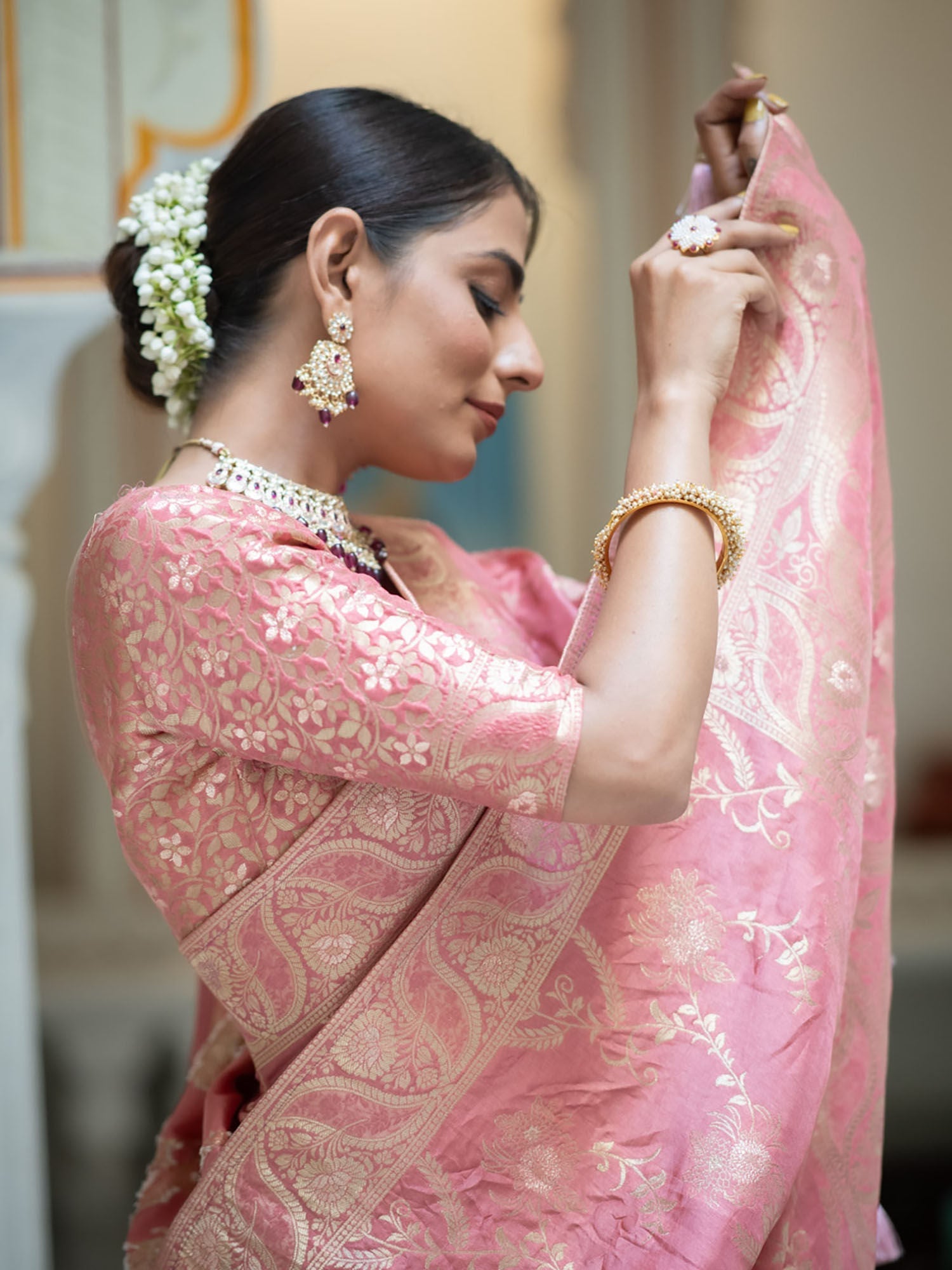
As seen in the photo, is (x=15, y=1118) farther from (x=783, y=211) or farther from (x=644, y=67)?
(x=644, y=67)

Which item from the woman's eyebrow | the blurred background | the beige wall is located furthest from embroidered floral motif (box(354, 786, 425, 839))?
the beige wall

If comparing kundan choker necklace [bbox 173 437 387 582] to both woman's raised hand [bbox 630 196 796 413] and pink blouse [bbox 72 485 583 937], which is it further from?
woman's raised hand [bbox 630 196 796 413]

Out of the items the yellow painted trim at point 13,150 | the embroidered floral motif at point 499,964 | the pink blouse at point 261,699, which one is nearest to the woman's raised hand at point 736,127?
the pink blouse at point 261,699

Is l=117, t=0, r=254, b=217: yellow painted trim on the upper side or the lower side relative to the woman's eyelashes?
upper

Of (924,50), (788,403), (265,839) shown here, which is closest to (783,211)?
(788,403)

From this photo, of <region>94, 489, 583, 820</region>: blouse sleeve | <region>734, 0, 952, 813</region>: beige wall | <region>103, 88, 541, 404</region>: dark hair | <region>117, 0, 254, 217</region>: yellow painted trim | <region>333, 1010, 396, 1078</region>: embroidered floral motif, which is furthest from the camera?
<region>734, 0, 952, 813</region>: beige wall

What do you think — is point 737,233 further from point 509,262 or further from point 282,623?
point 282,623

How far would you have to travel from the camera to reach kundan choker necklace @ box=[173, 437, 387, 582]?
0.93 meters

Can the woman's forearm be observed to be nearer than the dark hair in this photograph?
Yes

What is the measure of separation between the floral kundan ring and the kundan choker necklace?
13.4 inches

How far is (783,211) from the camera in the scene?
38.9 inches

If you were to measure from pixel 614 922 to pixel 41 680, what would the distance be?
2.57 meters

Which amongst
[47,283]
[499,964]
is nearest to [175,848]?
[499,964]

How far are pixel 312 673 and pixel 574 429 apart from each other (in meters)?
2.52
